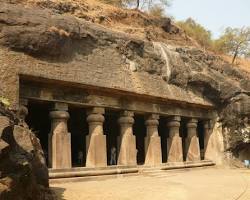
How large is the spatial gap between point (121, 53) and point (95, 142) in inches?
127

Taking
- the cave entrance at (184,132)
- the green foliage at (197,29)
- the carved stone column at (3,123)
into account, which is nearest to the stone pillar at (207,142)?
the cave entrance at (184,132)

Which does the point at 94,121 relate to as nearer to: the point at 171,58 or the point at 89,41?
the point at 89,41

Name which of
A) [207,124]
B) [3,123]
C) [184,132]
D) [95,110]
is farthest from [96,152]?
[184,132]

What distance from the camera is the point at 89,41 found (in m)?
12.3

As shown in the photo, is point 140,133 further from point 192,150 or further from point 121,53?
point 121,53

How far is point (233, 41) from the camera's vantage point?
32.2 meters

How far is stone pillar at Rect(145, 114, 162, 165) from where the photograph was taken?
47.1 ft

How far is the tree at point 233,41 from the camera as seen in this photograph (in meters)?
32.1

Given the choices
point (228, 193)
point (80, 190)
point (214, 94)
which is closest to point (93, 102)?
point (80, 190)

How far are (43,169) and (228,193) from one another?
4.47m

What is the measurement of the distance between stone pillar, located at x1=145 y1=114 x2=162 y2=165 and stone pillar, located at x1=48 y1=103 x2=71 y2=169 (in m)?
3.91

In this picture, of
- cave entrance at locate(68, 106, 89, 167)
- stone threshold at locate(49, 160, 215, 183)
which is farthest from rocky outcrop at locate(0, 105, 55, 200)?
cave entrance at locate(68, 106, 89, 167)

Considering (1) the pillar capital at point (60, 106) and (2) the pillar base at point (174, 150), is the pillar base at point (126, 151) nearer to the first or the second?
(2) the pillar base at point (174, 150)

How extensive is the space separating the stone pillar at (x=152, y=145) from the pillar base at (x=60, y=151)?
3941 mm
